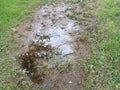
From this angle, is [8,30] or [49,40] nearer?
[49,40]

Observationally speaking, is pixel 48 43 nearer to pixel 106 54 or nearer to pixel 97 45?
pixel 97 45

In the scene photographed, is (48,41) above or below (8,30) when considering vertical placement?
below

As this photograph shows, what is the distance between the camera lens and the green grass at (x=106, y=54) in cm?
536

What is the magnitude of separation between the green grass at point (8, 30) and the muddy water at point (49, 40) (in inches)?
12.6

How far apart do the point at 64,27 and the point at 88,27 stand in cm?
71

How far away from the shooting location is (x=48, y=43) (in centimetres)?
687

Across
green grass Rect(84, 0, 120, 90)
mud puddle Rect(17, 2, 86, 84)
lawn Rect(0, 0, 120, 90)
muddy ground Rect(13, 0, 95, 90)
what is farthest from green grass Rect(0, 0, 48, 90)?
green grass Rect(84, 0, 120, 90)

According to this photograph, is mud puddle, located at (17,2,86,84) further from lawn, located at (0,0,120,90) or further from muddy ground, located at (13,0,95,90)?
lawn, located at (0,0,120,90)

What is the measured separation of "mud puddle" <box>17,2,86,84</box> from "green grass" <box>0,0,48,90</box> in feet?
1.01

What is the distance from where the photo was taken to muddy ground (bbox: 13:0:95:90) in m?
5.57

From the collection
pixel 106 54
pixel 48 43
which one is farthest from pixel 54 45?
pixel 106 54

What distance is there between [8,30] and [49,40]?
4.13 ft

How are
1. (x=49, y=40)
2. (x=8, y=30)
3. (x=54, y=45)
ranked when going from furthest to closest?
(x=8, y=30) < (x=49, y=40) < (x=54, y=45)

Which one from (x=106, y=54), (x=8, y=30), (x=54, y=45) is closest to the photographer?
(x=106, y=54)
